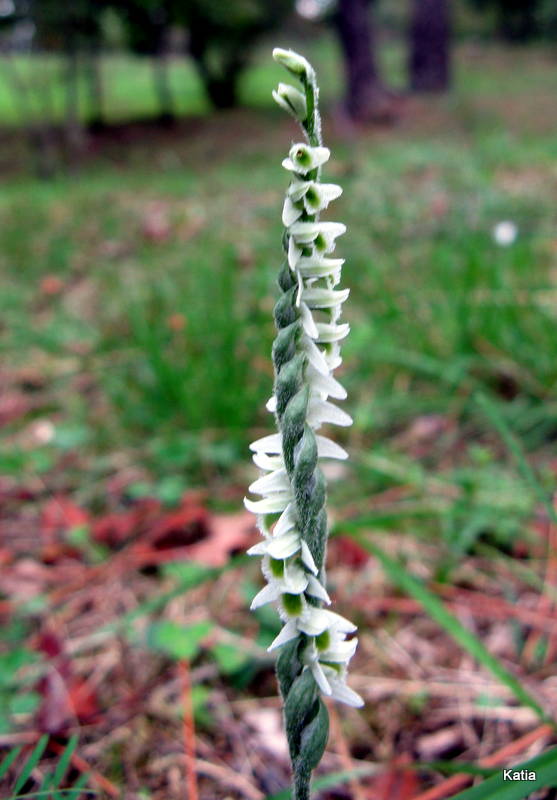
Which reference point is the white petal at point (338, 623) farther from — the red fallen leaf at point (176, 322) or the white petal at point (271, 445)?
the red fallen leaf at point (176, 322)

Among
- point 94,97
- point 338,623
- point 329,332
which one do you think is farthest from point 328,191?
point 94,97

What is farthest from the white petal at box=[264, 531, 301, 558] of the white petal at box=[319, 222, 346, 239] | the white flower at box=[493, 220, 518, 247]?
the white flower at box=[493, 220, 518, 247]

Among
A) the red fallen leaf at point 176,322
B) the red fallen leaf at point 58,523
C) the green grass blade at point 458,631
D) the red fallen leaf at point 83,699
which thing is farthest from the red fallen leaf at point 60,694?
the red fallen leaf at point 176,322

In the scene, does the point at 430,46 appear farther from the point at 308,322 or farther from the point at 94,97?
the point at 308,322

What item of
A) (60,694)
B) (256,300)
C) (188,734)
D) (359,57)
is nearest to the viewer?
(188,734)

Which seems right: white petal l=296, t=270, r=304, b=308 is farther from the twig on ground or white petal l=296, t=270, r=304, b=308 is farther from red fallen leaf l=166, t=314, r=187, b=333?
red fallen leaf l=166, t=314, r=187, b=333

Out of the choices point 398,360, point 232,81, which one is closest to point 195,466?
point 398,360

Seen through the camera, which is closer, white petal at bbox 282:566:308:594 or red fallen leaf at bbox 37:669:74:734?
white petal at bbox 282:566:308:594
